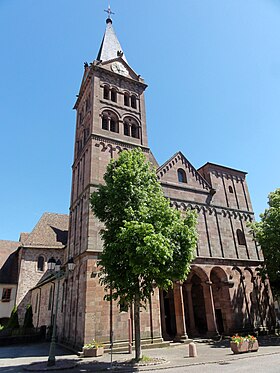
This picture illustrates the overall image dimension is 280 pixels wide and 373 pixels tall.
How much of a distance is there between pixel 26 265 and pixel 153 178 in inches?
1030

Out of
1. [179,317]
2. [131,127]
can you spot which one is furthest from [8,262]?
[179,317]

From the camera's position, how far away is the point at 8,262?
37.4 meters

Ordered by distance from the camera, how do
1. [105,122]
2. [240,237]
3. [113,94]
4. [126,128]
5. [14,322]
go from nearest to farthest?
1. [105,122]
2. [240,237]
3. [126,128]
4. [113,94]
5. [14,322]

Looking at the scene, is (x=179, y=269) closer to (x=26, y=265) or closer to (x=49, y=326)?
(x=49, y=326)

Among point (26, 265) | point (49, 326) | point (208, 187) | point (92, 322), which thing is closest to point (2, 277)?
point (26, 265)

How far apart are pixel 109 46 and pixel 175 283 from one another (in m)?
27.9

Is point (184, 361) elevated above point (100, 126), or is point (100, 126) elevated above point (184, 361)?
point (100, 126)

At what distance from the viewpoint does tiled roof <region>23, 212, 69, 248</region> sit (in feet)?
117

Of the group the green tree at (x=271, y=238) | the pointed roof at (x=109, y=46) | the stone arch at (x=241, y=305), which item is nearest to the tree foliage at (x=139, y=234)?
the green tree at (x=271, y=238)

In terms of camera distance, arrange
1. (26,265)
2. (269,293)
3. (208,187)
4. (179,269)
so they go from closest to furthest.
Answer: (179,269) → (269,293) → (208,187) → (26,265)

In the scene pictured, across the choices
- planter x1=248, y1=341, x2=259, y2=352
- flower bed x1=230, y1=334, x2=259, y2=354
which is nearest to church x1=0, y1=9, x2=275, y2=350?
flower bed x1=230, y1=334, x2=259, y2=354

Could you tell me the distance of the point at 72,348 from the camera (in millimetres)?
16891

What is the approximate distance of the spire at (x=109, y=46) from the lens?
98.8 ft

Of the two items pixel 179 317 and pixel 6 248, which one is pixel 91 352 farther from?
pixel 6 248
